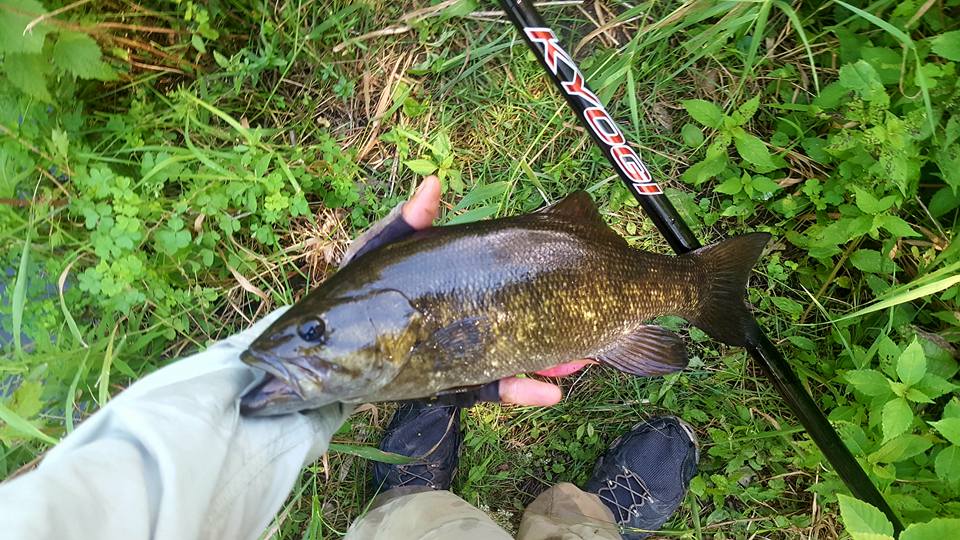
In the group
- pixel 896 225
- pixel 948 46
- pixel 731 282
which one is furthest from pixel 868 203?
Answer: pixel 731 282

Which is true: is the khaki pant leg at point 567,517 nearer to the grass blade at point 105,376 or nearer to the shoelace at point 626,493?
the shoelace at point 626,493

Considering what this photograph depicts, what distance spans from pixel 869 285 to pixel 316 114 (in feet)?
10.3

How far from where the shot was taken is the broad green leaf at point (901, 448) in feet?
7.73

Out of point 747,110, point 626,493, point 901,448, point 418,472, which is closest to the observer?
point 901,448

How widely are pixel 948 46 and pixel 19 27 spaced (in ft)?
12.3

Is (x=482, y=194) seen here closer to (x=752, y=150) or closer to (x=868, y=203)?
(x=752, y=150)

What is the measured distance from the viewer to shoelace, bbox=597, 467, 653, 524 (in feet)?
10.4

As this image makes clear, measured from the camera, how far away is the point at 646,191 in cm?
229

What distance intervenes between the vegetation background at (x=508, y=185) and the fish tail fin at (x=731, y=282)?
61 cm

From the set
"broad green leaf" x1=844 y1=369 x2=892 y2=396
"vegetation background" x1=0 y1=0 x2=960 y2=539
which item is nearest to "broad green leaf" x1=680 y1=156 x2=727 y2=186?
"vegetation background" x1=0 y1=0 x2=960 y2=539

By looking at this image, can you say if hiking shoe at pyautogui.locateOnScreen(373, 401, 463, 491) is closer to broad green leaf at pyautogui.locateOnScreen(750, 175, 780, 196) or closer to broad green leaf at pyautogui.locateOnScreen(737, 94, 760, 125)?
broad green leaf at pyautogui.locateOnScreen(750, 175, 780, 196)

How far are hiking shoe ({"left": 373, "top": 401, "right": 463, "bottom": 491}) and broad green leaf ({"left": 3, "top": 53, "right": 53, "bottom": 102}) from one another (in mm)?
2227

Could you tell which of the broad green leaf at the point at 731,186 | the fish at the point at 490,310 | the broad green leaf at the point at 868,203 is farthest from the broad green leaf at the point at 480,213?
the broad green leaf at the point at 868,203

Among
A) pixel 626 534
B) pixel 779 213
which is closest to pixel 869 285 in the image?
pixel 779 213
